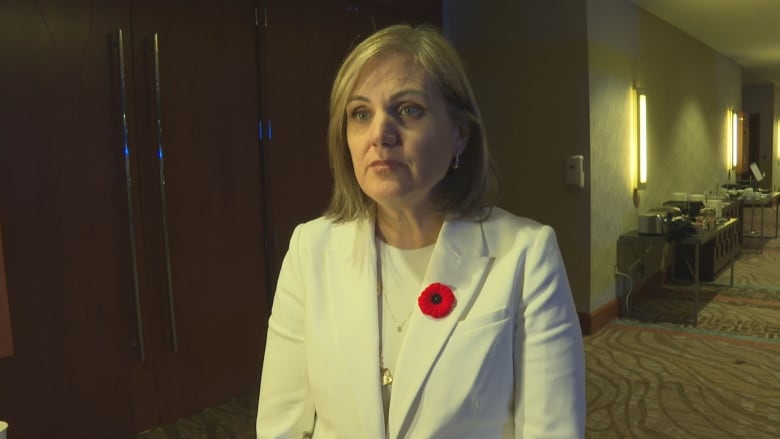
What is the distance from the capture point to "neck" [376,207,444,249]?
1.26 metres

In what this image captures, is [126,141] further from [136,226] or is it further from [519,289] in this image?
[519,289]

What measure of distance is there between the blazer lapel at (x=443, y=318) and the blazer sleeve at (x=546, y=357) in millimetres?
95

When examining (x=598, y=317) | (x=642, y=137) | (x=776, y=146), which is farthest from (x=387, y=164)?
(x=776, y=146)

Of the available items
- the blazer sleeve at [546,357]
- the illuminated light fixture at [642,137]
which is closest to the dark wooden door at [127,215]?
the blazer sleeve at [546,357]

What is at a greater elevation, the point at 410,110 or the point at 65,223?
the point at 410,110

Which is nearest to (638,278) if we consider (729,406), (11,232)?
(729,406)

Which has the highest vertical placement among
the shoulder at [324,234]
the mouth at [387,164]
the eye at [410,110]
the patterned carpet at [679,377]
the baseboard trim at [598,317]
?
the eye at [410,110]

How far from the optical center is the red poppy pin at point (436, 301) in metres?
1.13

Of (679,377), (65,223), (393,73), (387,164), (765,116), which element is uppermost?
(765,116)

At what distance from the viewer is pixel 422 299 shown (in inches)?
45.0

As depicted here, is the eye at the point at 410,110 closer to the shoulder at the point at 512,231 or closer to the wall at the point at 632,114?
the shoulder at the point at 512,231

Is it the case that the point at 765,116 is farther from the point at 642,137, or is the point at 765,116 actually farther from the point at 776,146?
the point at 642,137

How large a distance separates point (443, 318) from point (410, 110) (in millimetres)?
373

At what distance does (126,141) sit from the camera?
2883 mm
